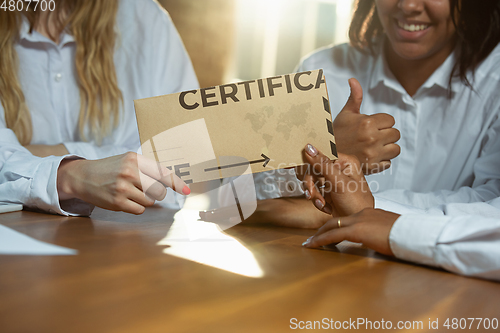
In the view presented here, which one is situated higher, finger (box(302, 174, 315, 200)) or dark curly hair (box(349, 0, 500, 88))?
dark curly hair (box(349, 0, 500, 88))

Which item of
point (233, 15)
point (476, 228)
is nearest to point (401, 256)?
point (476, 228)

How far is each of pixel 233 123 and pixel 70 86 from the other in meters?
0.72

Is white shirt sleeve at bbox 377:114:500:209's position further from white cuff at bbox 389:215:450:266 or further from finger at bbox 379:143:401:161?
white cuff at bbox 389:215:450:266

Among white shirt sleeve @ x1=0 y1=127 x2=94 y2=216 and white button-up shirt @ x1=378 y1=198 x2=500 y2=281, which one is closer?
white button-up shirt @ x1=378 y1=198 x2=500 y2=281

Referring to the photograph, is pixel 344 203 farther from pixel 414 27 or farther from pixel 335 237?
pixel 414 27

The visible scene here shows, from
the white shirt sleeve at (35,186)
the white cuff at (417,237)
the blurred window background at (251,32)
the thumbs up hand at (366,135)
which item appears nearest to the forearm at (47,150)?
the white shirt sleeve at (35,186)

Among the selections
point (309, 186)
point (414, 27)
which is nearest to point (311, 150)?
point (309, 186)

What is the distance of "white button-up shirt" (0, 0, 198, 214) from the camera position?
0.78 m

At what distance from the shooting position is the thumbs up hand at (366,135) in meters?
0.85

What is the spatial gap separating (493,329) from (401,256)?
17 centimetres

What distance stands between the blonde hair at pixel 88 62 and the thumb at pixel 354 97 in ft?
2.13

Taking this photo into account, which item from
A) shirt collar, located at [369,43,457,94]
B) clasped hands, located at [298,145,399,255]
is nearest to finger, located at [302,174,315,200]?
clasped hands, located at [298,145,399,255]

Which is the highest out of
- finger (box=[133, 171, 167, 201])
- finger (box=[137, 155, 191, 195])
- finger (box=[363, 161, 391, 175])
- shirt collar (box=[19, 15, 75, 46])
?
shirt collar (box=[19, 15, 75, 46])

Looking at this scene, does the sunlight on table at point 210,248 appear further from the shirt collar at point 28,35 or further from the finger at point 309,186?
the shirt collar at point 28,35
